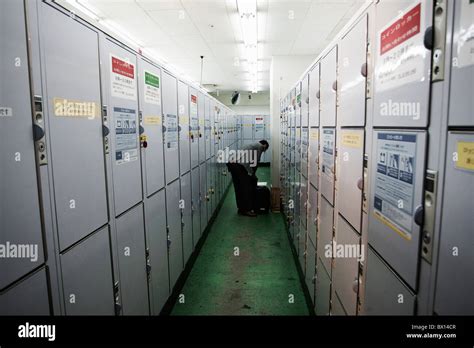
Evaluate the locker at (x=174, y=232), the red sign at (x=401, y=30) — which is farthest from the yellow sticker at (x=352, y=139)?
the locker at (x=174, y=232)

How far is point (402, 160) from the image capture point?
115 centimetres

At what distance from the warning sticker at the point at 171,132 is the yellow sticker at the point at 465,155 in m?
2.31

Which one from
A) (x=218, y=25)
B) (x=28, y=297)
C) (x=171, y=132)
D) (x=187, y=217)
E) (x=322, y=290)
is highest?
(x=218, y=25)

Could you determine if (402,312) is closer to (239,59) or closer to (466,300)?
(466,300)

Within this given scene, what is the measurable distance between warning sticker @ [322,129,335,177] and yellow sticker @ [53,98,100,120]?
5.03 ft

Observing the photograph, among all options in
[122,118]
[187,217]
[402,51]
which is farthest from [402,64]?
[187,217]

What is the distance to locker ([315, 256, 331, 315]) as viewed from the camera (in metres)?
2.26

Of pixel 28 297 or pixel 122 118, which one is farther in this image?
pixel 122 118

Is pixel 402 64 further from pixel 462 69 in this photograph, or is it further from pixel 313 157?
pixel 313 157

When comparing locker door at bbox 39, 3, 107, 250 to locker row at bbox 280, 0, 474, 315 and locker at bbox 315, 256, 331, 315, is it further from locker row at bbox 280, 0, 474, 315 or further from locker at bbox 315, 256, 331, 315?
locker at bbox 315, 256, 331, 315

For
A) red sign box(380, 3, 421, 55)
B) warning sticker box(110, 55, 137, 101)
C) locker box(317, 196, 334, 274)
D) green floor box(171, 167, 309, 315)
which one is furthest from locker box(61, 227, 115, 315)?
red sign box(380, 3, 421, 55)

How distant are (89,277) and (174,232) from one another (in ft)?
5.06

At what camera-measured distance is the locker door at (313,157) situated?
8.52ft

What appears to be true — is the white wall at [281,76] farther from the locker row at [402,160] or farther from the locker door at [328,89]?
the locker row at [402,160]
